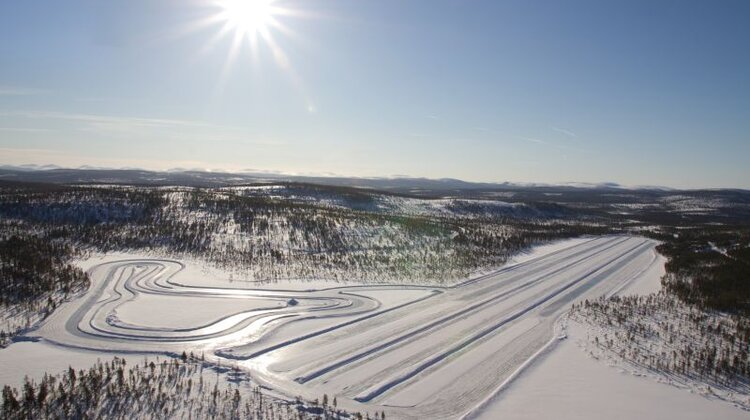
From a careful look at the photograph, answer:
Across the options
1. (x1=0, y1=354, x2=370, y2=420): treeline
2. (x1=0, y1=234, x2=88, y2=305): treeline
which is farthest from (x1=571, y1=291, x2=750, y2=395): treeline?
(x1=0, y1=234, x2=88, y2=305): treeline

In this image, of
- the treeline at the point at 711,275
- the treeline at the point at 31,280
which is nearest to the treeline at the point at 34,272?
the treeline at the point at 31,280

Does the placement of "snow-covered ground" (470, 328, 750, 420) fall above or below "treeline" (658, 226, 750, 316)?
below

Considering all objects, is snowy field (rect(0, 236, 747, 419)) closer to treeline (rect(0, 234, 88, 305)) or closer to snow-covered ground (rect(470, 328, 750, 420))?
snow-covered ground (rect(470, 328, 750, 420))

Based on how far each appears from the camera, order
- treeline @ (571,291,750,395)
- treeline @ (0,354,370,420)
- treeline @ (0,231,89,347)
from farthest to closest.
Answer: treeline @ (0,231,89,347), treeline @ (571,291,750,395), treeline @ (0,354,370,420)

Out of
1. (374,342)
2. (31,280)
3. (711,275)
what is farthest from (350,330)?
(711,275)

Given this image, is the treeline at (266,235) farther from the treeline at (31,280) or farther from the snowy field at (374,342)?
the snowy field at (374,342)

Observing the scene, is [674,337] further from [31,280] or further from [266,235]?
[266,235]

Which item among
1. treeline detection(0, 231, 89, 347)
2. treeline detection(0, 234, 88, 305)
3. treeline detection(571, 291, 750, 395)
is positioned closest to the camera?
treeline detection(571, 291, 750, 395)
